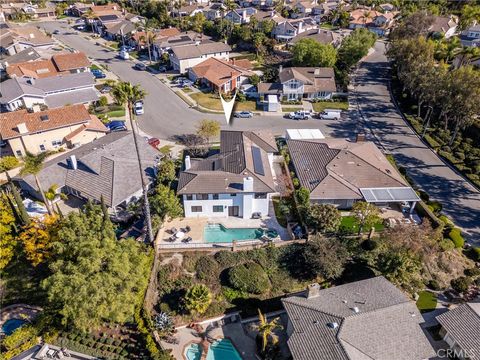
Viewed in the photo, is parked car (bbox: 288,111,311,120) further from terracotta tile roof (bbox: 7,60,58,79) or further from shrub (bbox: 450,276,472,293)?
terracotta tile roof (bbox: 7,60,58,79)

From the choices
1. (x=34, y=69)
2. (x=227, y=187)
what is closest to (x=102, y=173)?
(x=227, y=187)

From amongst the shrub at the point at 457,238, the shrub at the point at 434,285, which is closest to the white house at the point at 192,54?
the shrub at the point at 457,238

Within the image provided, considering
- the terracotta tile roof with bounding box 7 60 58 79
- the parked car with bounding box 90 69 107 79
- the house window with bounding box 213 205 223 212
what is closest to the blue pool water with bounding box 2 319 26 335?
the house window with bounding box 213 205 223 212

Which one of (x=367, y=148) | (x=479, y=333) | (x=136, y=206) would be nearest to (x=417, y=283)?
(x=479, y=333)

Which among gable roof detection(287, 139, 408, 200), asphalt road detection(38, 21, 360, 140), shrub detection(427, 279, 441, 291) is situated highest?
gable roof detection(287, 139, 408, 200)

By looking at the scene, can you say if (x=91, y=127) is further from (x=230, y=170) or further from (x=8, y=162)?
(x=230, y=170)
